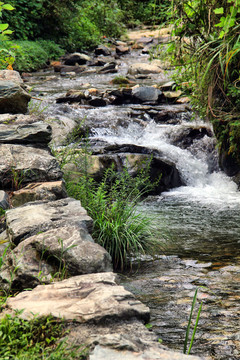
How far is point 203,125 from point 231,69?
11.2 ft

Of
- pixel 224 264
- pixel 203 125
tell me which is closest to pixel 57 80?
pixel 203 125

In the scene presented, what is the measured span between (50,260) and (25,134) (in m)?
2.08

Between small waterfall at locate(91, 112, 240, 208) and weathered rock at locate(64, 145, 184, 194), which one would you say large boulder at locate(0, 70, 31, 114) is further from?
small waterfall at locate(91, 112, 240, 208)

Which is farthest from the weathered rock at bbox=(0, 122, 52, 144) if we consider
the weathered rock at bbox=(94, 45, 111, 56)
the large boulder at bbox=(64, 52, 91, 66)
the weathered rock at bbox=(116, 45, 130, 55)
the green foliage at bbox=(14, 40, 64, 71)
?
the weathered rock at bbox=(116, 45, 130, 55)

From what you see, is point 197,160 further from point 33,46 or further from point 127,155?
point 33,46

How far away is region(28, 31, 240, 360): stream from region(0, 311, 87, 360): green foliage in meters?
0.81

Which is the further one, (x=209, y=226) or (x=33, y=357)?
(x=209, y=226)

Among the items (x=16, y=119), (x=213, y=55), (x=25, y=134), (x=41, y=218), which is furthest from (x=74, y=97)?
(x=41, y=218)

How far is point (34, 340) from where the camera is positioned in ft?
6.79

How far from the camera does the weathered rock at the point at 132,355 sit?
5.99 ft

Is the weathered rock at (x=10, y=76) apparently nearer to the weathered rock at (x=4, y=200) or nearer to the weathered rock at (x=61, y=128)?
the weathered rock at (x=61, y=128)

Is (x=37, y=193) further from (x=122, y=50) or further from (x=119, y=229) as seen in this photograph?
(x=122, y=50)

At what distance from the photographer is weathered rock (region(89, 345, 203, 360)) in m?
1.83

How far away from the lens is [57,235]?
3021 millimetres
